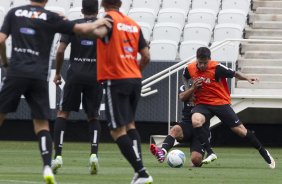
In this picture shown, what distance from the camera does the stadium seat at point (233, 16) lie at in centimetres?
2439

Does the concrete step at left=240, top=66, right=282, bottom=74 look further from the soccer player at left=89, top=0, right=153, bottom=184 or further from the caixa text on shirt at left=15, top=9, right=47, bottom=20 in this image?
the caixa text on shirt at left=15, top=9, right=47, bottom=20

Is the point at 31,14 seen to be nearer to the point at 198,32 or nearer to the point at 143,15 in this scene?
the point at 198,32

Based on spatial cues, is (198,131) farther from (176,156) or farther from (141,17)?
(141,17)

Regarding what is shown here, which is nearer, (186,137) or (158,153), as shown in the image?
(158,153)

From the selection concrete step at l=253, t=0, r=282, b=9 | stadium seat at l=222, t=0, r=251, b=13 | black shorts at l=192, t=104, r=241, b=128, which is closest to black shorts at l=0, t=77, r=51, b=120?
black shorts at l=192, t=104, r=241, b=128

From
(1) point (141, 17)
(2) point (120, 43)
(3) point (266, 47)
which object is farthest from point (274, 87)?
(2) point (120, 43)

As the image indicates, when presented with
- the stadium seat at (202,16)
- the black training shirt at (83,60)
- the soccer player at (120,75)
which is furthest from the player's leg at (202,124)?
the stadium seat at (202,16)

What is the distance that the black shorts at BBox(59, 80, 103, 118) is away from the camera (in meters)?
14.1

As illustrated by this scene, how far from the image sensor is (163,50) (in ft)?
75.9

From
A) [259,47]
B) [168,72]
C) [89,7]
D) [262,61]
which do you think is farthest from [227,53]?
[89,7]

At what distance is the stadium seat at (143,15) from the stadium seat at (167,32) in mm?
703

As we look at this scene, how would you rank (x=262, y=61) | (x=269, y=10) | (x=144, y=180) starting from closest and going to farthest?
(x=144, y=180)
(x=262, y=61)
(x=269, y=10)

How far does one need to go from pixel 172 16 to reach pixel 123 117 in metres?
13.7

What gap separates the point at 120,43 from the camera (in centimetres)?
1152
